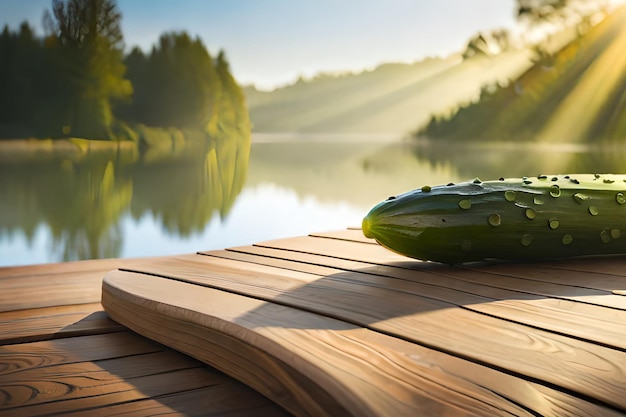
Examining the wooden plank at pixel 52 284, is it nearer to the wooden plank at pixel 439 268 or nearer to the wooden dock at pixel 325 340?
the wooden dock at pixel 325 340

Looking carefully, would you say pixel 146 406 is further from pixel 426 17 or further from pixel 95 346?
pixel 426 17

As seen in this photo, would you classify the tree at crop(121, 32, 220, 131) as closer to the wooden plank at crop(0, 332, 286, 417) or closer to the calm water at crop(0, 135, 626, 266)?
the calm water at crop(0, 135, 626, 266)

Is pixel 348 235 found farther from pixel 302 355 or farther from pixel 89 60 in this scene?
pixel 89 60

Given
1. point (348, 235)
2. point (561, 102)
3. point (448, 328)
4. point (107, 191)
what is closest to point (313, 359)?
point (448, 328)

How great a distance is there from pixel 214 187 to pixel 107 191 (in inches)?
16.9

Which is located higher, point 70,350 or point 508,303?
point 508,303

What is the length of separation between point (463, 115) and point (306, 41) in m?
0.91

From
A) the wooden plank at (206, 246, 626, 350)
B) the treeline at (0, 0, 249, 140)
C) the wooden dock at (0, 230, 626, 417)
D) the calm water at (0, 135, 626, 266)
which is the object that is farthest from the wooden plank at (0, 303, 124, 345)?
the treeline at (0, 0, 249, 140)

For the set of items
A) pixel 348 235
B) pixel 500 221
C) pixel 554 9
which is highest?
pixel 554 9

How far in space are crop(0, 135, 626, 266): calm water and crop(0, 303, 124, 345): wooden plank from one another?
1.01 m

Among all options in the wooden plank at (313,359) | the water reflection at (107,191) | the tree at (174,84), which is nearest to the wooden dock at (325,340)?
the wooden plank at (313,359)

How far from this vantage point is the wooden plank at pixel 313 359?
0.70 m

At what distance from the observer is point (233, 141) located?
2887 mm

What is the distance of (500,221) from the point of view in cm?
127
